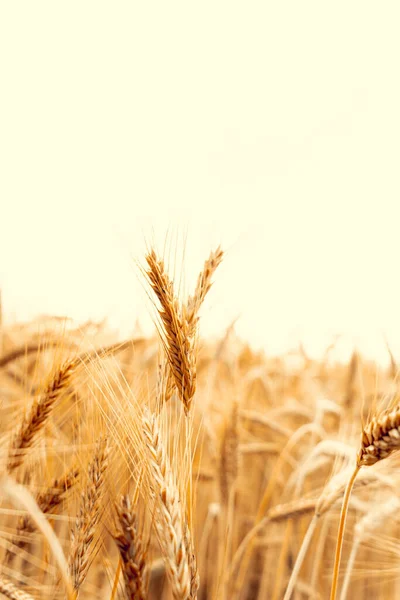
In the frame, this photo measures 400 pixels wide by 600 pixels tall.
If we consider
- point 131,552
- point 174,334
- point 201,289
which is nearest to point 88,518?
point 131,552

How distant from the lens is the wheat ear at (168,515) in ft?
2.06

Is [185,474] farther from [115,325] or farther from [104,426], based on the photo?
[115,325]

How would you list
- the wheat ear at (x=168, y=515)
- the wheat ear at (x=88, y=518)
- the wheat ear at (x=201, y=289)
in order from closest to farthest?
the wheat ear at (x=168, y=515) < the wheat ear at (x=88, y=518) < the wheat ear at (x=201, y=289)

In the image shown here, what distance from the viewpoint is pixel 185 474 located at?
2.51 ft

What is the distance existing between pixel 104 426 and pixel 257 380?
7.62ft

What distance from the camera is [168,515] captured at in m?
0.67

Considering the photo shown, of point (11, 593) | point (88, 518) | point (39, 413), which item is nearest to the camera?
point (11, 593)

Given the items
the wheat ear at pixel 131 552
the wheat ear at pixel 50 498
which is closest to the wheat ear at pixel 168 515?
the wheat ear at pixel 131 552

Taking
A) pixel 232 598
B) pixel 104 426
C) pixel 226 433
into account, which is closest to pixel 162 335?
pixel 104 426

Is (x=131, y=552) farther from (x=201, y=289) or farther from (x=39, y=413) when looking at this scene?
(x=201, y=289)

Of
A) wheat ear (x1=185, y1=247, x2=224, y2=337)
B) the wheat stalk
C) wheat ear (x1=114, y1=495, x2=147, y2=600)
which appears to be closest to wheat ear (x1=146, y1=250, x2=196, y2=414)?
wheat ear (x1=185, y1=247, x2=224, y2=337)

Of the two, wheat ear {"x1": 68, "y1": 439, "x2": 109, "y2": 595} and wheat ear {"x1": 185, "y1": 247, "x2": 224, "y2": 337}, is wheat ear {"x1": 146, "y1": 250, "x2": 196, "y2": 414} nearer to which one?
wheat ear {"x1": 185, "y1": 247, "x2": 224, "y2": 337}

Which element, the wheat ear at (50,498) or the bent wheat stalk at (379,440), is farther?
the wheat ear at (50,498)

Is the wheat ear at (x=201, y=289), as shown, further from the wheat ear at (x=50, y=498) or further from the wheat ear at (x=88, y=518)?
the wheat ear at (x=50, y=498)
